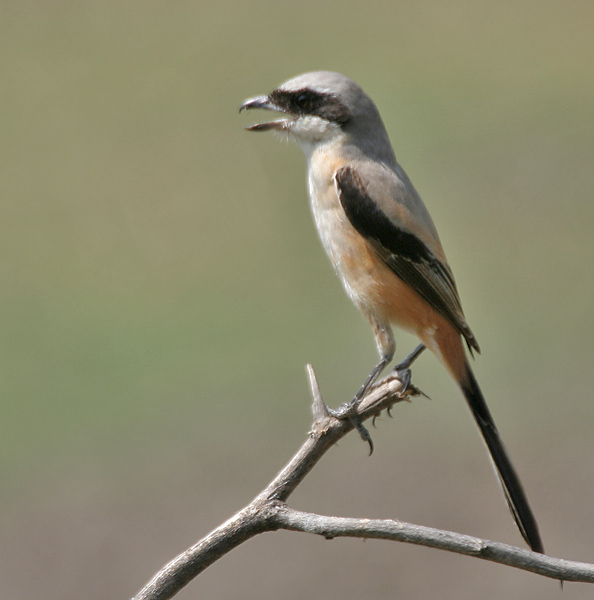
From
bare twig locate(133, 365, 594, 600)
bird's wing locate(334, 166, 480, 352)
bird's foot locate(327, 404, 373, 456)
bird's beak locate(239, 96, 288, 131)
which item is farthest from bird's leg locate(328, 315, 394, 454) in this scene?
bird's beak locate(239, 96, 288, 131)

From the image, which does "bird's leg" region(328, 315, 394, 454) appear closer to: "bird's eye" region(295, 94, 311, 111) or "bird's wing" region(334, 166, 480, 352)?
"bird's wing" region(334, 166, 480, 352)

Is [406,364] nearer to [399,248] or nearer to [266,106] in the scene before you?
[399,248]

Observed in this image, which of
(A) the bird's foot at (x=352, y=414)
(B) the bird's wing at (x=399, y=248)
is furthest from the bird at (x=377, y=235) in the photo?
(A) the bird's foot at (x=352, y=414)

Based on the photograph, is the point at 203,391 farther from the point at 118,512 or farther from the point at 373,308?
the point at 373,308

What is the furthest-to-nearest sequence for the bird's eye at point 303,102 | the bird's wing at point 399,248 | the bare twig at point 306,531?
the bird's eye at point 303,102
the bird's wing at point 399,248
the bare twig at point 306,531

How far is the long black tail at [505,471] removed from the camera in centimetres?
316

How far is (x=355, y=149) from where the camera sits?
3.78 meters

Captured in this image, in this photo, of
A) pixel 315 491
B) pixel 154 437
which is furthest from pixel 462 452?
pixel 154 437

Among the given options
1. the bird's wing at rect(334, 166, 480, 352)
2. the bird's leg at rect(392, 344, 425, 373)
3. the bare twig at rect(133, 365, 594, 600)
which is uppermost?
the bird's wing at rect(334, 166, 480, 352)

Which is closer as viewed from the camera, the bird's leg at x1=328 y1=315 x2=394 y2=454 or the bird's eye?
the bird's leg at x1=328 y1=315 x2=394 y2=454

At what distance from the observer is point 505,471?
11.1ft

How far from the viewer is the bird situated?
358 centimetres

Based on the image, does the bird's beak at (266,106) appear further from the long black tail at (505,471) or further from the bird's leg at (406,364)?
the long black tail at (505,471)

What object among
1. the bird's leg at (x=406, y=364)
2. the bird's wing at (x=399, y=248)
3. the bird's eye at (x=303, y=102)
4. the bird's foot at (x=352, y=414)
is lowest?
the bird's foot at (x=352, y=414)
